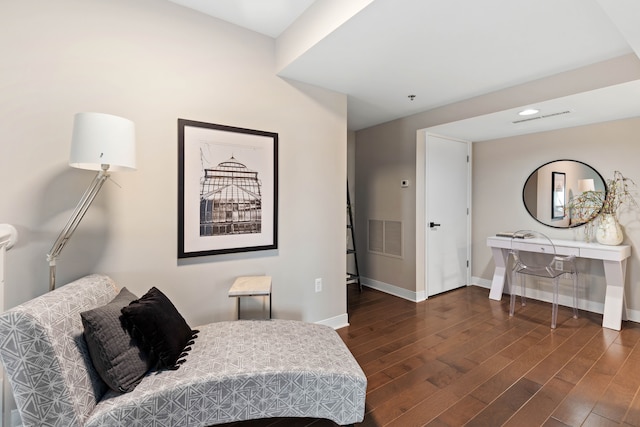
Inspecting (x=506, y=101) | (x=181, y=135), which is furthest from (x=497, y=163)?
(x=181, y=135)

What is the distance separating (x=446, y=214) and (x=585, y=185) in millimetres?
1493

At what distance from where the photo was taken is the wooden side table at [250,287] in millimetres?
1933

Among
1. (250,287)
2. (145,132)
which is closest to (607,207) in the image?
(250,287)

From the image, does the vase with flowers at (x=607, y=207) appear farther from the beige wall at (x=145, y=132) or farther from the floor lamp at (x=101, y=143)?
the floor lamp at (x=101, y=143)

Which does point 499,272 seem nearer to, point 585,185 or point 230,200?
point 585,185

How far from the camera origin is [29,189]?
1585 millimetres

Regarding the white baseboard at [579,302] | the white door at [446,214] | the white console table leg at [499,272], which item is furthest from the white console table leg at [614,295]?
the white door at [446,214]

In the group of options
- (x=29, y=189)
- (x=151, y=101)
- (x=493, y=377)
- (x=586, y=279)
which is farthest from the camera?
(x=586, y=279)

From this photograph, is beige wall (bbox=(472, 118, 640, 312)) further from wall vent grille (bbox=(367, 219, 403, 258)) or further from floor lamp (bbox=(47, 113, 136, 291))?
floor lamp (bbox=(47, 113, 136, 291))

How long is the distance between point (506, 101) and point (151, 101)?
298 centimetres

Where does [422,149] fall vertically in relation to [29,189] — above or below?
above

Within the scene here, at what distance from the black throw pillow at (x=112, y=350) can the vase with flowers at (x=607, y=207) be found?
4.22 m

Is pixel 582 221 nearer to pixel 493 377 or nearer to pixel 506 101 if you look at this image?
pixel 506 101

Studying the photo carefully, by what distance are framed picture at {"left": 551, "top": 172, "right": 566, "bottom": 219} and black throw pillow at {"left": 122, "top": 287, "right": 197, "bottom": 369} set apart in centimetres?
418
